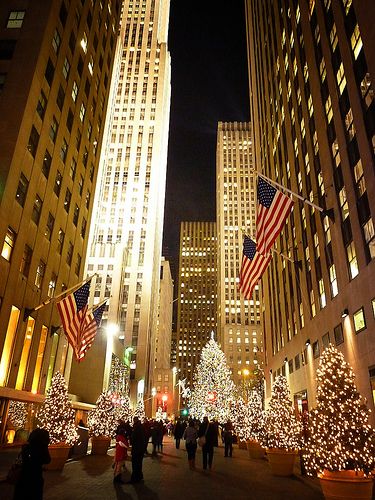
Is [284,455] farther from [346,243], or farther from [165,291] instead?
[165,291]

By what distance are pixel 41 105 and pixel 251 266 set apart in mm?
18173

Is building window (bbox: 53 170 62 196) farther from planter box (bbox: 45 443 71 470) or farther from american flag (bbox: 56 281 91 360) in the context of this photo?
planter box (bbox: 45 443 71 470)

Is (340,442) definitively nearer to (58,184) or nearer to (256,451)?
(256,451)

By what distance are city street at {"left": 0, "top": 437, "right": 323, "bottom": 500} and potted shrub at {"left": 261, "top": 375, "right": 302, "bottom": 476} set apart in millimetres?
573

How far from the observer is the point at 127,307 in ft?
322

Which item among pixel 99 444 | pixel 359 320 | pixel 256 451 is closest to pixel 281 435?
pixel 256 451

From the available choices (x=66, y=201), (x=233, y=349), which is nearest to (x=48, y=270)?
(x=66, y=201)

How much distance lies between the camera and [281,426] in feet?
61.3

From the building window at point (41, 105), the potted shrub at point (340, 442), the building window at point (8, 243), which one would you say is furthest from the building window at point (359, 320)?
the building window at point (41, 105)

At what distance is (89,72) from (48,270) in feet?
66.1

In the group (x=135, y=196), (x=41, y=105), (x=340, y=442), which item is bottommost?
(x=340, y=442)

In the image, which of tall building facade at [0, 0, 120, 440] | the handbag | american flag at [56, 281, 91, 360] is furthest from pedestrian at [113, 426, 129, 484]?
tall building facade at [0, 0, 120, 440]

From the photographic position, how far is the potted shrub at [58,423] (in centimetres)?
1575

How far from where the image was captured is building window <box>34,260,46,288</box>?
1095 inches
